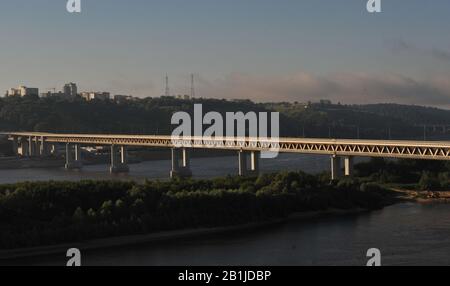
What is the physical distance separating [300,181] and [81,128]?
55.4m

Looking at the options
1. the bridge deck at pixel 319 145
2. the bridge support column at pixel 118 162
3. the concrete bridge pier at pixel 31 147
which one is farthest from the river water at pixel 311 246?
the concrete bridge pier at pixel 31 147

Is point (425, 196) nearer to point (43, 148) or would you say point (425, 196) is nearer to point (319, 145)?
point (319, 145)

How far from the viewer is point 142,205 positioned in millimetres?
26156

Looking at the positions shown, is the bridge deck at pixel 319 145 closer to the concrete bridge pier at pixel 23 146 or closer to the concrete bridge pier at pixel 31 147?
the concrete bridge pier at pixel 31 147

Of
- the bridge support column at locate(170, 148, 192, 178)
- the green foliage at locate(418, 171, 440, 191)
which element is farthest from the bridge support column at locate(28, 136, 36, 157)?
the green foliage at locate(418, 171, 440, 191)

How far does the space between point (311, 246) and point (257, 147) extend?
21.1 m

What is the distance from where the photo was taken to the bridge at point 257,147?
111 ft

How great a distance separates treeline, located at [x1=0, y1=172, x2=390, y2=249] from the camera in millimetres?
23391

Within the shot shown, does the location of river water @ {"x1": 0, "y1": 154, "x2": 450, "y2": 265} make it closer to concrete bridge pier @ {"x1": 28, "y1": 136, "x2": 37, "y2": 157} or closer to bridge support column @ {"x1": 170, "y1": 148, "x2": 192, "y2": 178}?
bridge support column @ {"x1": 170, "y1": 148, "x2": 192, "y2": 178}

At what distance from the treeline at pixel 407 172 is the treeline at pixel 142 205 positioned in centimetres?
519

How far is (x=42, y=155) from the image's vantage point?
6744cm

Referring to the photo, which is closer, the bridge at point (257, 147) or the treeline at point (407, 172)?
the bridge at point (257, 147)

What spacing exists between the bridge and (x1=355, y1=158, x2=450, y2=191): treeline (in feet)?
5.11
